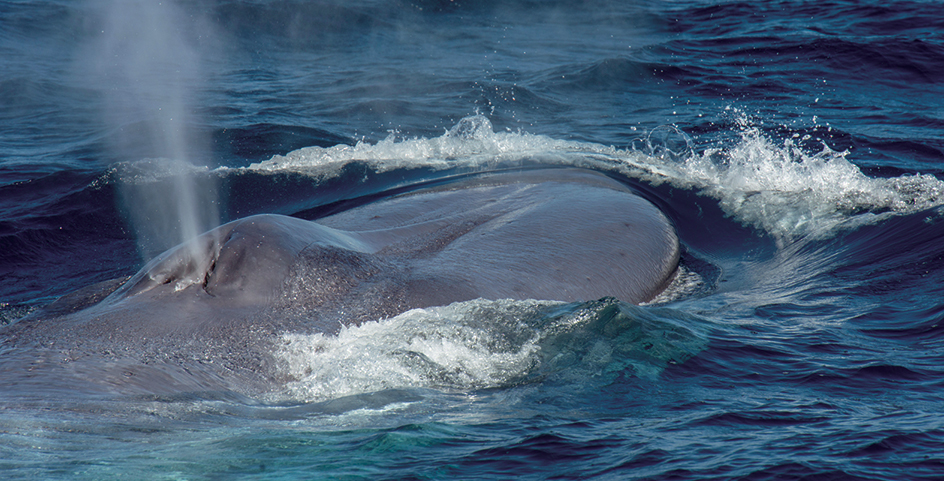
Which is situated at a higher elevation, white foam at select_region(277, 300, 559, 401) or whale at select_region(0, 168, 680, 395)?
whale at select_region(0, 168, 680, 395)

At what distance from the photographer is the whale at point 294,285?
162 inches

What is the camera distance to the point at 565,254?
251 inches

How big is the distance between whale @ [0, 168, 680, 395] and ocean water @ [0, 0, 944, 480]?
176 millimetres

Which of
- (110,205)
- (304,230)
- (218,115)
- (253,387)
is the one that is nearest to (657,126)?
(218,115)

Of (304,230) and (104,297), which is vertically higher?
(304,230)

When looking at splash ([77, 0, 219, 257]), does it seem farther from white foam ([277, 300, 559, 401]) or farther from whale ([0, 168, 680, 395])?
white foam ([277, 300, 559, 401])

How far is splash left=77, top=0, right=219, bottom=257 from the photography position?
30.7 ft

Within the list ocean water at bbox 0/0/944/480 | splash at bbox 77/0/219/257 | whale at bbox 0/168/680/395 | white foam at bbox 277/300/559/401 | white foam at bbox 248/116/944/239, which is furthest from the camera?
splash at bbox 77/0/219/257

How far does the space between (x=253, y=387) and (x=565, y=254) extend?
115 inches

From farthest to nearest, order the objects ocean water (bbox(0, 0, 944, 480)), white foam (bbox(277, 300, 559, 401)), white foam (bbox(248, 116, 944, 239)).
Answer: white foam (bbox(248, 116, 944, 239)) < white foam (bbox(277, 300, 559, 401)) < ocean water (bbox(0, 0, 944, 480))

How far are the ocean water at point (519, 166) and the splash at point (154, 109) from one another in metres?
0.08

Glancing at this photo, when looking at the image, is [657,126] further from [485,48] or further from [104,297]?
[104,297]

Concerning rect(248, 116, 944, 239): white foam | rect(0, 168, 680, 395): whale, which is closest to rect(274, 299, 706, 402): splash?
rect(0, 168, 680, 395): whale

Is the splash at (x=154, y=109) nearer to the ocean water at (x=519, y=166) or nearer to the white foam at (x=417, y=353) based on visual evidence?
the ocean water at (x=519, y=166)
